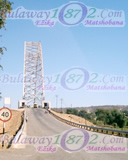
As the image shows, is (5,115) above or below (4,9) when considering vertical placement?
below

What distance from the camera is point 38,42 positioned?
154125mm

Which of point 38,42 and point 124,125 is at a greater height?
point 38,42

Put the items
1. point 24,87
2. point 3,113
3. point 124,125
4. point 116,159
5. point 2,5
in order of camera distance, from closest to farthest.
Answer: point 116,159 → point 2,5 → point 3,113 → point 124,125 → point 24,87

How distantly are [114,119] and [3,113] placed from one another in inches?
4000

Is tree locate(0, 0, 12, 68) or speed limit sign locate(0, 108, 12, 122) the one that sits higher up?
tree locate(0, 0, 12, 68)

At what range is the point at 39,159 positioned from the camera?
11.9 m

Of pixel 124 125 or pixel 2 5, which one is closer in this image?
pixel 2 5

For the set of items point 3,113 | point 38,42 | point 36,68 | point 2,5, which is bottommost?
point 3,113

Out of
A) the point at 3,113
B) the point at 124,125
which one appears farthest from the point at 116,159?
the point at 124,125

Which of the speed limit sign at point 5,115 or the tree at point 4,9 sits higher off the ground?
the tree at point 4,9

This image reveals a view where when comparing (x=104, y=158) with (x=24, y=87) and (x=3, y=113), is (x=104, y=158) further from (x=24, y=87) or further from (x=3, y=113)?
(x=24, y=87)

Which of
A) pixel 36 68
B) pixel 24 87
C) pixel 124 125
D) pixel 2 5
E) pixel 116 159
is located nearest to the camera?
→ pixel 116 159

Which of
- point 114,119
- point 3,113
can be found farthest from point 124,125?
point 3,113

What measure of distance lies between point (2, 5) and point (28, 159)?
799 centimetres
